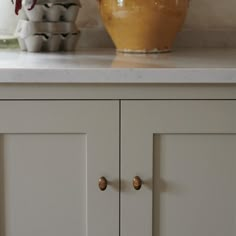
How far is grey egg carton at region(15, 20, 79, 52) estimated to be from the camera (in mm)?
1360

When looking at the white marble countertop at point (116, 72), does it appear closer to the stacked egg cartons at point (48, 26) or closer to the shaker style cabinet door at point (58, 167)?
the shaker style cabinet door at point (58, 167)

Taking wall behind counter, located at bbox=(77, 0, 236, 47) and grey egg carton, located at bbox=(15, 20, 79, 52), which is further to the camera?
wall behind counter, located at bbox=(77, 0, 236, 47)

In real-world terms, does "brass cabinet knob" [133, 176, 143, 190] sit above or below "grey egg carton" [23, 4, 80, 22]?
below

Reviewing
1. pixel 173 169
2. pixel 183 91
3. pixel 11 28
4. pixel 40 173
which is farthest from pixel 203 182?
pixel 11 28

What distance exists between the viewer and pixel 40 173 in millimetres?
1086

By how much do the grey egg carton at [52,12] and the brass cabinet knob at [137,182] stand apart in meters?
0.52

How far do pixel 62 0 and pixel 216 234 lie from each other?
69 centimetres

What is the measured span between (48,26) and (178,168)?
53 cm

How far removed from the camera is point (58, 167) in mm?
1086

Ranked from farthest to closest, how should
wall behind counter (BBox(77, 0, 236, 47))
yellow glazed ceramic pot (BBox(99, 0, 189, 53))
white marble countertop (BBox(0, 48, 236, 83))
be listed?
wall behind counter (BBox(77, 0, 236, 47)) → yellow glazed ceramic pot (BBox(99, 0, 189, 53)) → white marble countertop (BBox(0, 48, 236, 83))

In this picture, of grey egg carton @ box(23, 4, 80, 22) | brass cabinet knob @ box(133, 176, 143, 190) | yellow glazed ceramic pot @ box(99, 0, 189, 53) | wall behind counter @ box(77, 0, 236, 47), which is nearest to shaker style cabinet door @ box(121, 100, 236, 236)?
brass cabinet knob @ box(133, 176, 143, 190)

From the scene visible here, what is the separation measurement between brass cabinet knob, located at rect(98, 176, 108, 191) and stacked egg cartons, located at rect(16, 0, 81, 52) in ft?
1.47

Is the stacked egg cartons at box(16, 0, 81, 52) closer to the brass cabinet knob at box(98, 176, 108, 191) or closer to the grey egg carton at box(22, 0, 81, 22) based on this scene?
the grey egg carton at box(22, 0, 81, 22)

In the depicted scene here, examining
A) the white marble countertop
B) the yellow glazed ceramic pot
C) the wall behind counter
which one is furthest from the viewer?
the wall behind counter
